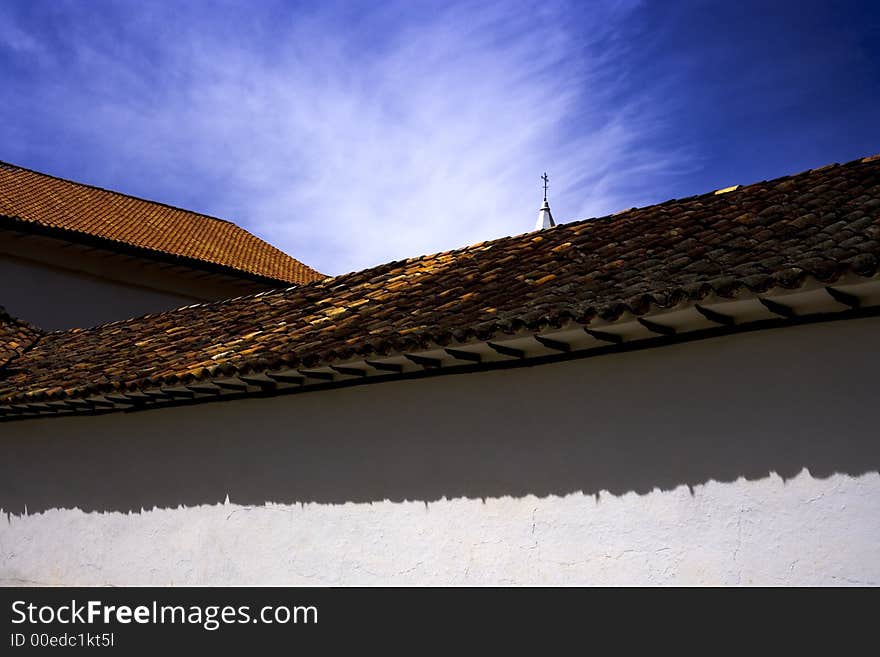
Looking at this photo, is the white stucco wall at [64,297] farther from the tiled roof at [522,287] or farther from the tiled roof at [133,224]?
the tiled roof at [522,287]

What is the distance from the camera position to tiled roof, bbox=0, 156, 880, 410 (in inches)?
193

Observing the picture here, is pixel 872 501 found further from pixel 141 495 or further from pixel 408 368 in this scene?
pixel 141 495

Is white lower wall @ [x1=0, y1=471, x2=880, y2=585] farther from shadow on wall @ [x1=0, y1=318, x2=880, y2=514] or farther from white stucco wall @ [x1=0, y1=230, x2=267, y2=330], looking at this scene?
white stucco wall @ [x1=0, y1=230, x2=267, y2=330]

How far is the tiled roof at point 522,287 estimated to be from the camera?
4.91 metres

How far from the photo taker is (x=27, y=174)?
1819cm

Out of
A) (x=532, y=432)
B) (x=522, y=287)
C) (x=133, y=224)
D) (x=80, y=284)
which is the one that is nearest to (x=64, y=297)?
(x=80, y=284)

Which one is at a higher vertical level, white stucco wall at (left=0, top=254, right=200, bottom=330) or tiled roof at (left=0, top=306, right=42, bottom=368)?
white stucco wall at (left=0, top=254, right=200, bottom=330)

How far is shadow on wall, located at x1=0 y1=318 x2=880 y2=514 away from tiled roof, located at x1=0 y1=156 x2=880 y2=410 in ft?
1.55

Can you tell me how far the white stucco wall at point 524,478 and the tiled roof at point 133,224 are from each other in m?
8.05
